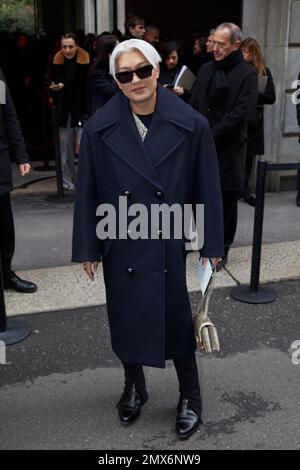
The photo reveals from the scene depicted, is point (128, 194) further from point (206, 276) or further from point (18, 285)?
point (18, 285)

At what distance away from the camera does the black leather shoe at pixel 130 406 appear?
3102mm

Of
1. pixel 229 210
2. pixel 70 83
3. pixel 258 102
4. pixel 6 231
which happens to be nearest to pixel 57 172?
pixel 70 83

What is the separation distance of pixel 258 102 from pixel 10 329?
3634 millimetres

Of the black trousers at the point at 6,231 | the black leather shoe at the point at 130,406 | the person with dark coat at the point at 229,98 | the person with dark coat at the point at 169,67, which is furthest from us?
the person with dark coat at the point at 169,67

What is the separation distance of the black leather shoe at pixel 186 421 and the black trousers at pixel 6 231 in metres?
2.05

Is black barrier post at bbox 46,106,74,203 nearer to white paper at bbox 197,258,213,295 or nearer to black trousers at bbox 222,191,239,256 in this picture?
black trousers at bbox 222,191,239,256

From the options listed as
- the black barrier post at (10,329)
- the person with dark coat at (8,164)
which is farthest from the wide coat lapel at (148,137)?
the person with dark coat at (8,164)

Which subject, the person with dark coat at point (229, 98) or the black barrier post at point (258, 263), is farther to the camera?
the person with dark coat at point (229, 98)

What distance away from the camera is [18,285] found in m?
4.67

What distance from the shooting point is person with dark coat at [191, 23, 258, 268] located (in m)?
4.60

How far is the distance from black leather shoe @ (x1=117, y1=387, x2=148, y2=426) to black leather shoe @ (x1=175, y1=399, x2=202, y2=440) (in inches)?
8.7

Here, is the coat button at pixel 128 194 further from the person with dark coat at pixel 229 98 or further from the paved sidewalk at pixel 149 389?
the person with dark coat at pixel 229 98

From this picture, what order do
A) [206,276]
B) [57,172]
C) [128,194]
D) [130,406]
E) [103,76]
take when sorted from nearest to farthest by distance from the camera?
[128,194] → [206,276] → [130,406] → [103,76] → [57,172]
